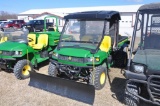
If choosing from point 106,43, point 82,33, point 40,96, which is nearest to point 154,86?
A: point 106,43

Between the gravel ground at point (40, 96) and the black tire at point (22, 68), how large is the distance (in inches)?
6.8

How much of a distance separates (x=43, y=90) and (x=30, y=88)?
408 millimetres

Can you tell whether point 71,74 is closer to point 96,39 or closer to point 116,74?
point 96,39

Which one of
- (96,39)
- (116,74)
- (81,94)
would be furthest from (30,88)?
(116,74)

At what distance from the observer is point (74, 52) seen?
515 centimetres

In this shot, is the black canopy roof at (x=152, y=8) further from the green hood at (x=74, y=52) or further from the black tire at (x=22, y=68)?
the black tire at (x=22, y=68)

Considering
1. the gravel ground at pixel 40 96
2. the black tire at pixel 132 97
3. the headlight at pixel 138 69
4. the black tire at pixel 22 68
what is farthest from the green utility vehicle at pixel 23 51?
the headlight at pixel 138 69

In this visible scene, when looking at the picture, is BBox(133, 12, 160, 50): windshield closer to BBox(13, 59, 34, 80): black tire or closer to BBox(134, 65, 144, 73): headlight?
BBox(134, 65, 144, 73): headlight

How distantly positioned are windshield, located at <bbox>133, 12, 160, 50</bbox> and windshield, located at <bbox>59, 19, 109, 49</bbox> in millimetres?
1222

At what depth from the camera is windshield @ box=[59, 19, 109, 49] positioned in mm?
5457

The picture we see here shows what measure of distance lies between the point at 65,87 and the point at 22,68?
1830 millimetres

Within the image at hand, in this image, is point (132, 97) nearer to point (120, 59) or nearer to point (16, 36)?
point (120, 59)

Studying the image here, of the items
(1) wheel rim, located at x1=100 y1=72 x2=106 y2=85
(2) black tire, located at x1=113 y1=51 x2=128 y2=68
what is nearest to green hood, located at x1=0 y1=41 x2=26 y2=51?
(1) wheel rim, located at x1=100 y1=72 x2=106 y2=85

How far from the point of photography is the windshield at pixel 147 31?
427 cm
